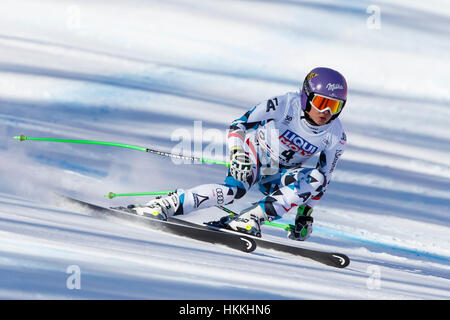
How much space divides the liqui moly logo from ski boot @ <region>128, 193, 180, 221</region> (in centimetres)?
106

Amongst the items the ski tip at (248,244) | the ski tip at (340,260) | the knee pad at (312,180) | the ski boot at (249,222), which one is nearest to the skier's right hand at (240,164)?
the ski boot at (249,222)

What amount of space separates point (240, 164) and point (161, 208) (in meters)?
0.76

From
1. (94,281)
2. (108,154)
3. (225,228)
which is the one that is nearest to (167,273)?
(94,281)

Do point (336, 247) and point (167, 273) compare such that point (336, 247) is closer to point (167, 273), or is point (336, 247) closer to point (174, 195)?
point (174, 195)

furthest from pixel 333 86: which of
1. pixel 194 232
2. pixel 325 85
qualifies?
pixel 194 232

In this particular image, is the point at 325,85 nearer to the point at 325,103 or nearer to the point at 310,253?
the point at 325,103

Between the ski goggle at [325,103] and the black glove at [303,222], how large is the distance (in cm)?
104

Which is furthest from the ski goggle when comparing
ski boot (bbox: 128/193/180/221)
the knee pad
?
ski boot (bbox: 128/193/180/221)

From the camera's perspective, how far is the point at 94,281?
544cm

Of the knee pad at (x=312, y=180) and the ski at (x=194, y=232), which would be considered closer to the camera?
the ski at (x=194, y=232)

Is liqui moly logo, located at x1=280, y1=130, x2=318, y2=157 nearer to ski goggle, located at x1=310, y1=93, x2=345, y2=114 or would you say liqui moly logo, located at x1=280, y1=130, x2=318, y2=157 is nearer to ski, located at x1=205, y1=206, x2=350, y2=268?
ski goggle, located at x1=310, y1=93, x2=345, y2=114

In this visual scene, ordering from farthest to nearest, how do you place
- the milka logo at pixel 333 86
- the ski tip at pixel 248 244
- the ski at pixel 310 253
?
the ski at pixel 310 253 < the milka logo at pixel 333 86 < the ski tip at pixel 248 244

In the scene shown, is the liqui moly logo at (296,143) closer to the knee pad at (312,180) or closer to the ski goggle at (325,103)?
the knee pad at (312,180)

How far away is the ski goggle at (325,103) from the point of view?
7.15m
